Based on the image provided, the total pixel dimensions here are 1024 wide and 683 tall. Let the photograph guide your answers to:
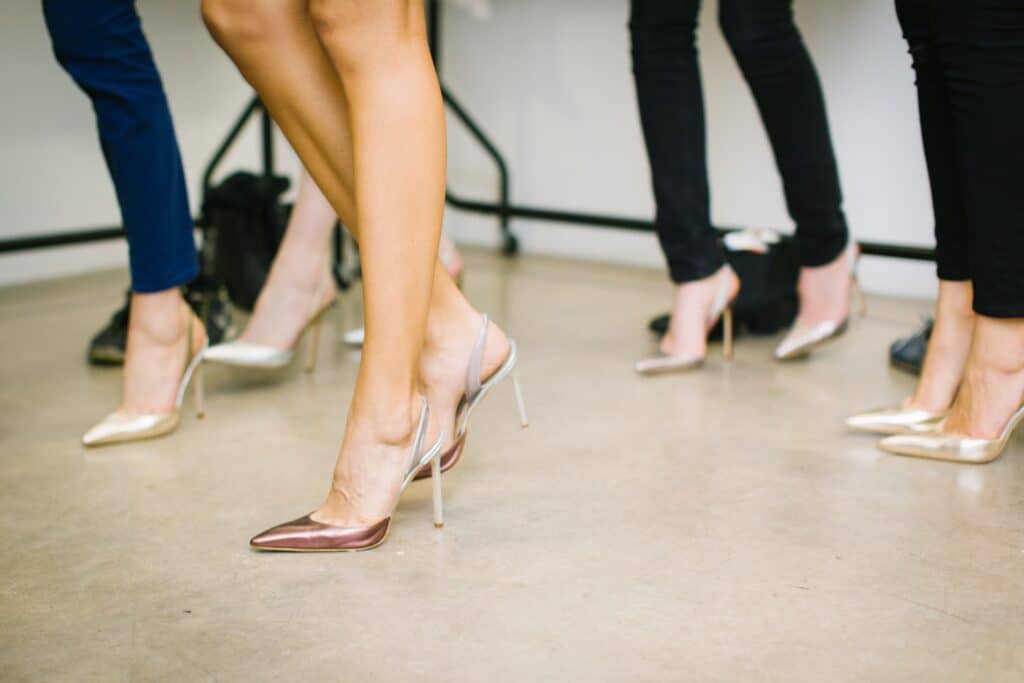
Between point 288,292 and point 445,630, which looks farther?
point 288,292

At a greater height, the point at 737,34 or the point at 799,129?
the point at 737,34

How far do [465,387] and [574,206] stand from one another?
171 cm

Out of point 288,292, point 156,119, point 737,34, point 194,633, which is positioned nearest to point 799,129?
point 737,34

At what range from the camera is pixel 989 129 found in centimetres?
119

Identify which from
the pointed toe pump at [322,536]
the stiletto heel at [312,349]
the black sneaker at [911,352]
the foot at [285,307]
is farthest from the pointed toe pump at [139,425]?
the black sneaker at [911,352]

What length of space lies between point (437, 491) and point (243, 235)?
1.14 metres

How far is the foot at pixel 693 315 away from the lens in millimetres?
1721

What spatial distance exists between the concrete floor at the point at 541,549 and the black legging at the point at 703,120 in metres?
0.24

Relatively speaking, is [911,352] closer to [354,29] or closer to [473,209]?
[354,29]

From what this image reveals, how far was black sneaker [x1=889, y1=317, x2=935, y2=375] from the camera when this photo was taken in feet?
5.72

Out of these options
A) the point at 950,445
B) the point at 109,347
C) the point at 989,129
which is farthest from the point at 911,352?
the point at 109,347

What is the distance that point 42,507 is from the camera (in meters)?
1.17

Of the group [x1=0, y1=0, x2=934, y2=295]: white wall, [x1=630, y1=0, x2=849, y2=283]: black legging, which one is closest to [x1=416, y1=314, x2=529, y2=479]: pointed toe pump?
[x1=630, y1=0, x2=849, y2=283]: black legging

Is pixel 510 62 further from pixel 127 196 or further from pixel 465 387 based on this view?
pixel 465 387
